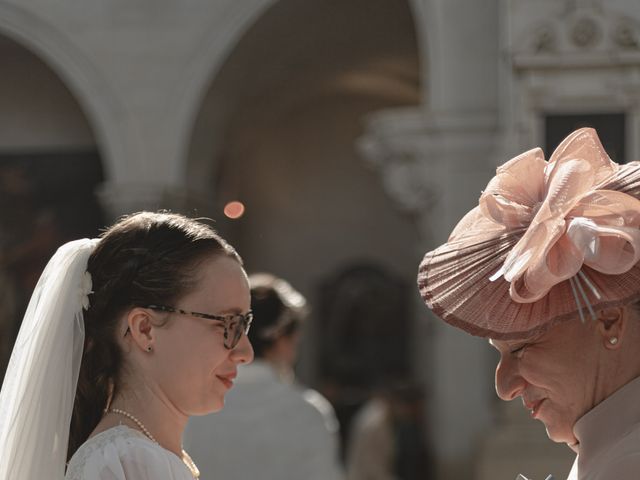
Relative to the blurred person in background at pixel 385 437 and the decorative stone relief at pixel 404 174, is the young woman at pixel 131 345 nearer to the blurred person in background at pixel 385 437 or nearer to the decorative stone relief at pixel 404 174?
the blurred person in background at pixel 385 437

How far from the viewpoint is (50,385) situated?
2654mm

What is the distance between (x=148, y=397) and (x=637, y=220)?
3.38ft

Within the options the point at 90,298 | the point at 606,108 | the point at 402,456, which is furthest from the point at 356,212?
the point at 90,298

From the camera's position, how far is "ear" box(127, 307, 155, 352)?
2592mm

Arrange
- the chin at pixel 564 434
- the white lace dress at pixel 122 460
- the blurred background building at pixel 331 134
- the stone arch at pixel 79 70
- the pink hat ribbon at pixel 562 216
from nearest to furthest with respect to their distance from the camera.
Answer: the pink hat ribbon at pixel 562 216 < the chin at pixel 564 434 < the white lace dress at pixel 122 460 < the blurred background building at pixel 331 134 < the stone arch at pixel 79 70

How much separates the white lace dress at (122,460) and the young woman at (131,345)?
3cm

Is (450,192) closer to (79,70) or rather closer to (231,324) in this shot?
(79,70)

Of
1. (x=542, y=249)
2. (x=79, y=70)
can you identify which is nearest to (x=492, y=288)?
(x=542, y=249)

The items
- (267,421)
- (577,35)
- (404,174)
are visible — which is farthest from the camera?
(404,174)

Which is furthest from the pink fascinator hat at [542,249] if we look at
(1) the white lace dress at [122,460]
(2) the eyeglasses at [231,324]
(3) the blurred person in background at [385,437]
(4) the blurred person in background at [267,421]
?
(3) the blurred person in background at [385,437]

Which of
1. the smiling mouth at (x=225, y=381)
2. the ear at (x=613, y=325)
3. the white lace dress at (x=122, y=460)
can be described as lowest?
the white lace dress at (x=122, y=460)

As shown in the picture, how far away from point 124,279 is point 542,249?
91 cm

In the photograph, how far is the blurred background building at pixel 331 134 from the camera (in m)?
9.48

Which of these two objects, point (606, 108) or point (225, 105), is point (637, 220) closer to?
point (606, 108)
